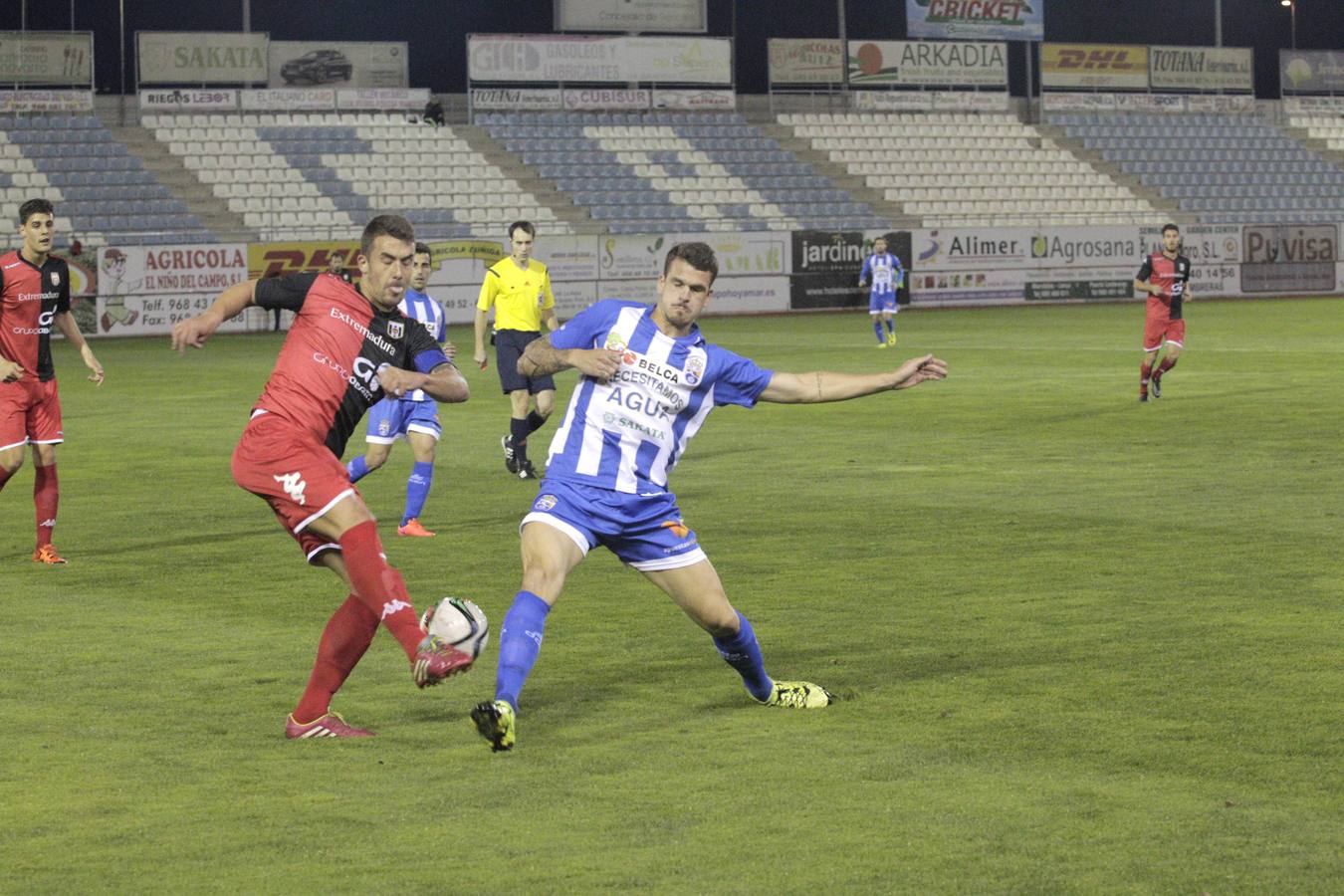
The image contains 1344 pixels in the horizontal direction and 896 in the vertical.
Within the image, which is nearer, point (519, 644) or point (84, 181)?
point (519, 644)

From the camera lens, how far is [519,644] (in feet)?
23.0

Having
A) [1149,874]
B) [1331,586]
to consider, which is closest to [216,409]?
[1331,586]

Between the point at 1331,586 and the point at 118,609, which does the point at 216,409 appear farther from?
the point at 1331,586

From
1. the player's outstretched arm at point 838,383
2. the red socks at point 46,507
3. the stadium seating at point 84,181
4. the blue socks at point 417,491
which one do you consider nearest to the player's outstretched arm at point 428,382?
the player's outstretched arm at point 838,383

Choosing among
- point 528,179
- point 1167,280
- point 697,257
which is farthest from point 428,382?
point 528,179

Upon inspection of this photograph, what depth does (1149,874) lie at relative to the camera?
542 cm

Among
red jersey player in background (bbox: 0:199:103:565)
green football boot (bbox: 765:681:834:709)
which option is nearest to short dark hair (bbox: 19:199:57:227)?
red jersey player in background (bbox: 0:199:103:565)

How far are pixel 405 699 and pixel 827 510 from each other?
622cm

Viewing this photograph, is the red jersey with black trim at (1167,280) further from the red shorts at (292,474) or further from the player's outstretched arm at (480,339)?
the red shorts at (292,474)

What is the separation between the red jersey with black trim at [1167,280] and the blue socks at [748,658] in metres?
16.3

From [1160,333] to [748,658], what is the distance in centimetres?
1617

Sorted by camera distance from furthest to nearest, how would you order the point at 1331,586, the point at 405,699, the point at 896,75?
1. the point at 896,75
2. the point at 1331,586
3. the point at 405,699

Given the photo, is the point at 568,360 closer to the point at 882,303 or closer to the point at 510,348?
the point at 510,348

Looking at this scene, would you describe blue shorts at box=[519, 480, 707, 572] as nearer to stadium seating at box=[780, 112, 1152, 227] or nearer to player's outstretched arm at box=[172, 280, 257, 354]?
player's outstretched arm at box=[172, 280, 257, 354]
